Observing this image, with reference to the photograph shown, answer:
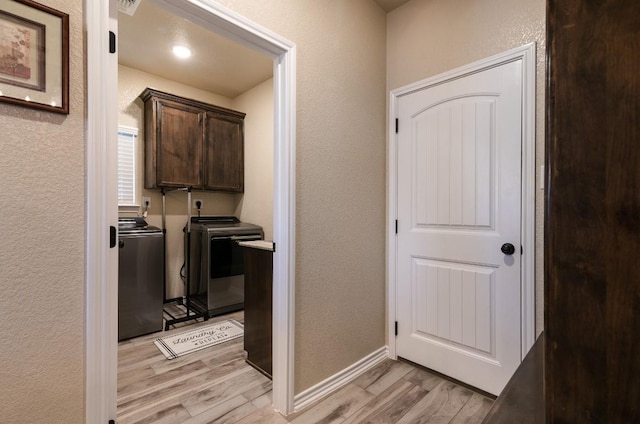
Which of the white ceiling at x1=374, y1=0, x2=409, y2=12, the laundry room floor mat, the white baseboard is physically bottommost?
the laundry room floor mat

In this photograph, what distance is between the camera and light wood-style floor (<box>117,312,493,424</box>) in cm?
162

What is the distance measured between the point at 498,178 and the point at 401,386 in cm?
147

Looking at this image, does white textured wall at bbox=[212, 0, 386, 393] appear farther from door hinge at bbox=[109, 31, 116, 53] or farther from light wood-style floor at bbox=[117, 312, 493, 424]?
door hinge at bbox=[109, 31, 116, 53]

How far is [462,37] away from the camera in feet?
6.29

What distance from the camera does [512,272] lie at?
173cm

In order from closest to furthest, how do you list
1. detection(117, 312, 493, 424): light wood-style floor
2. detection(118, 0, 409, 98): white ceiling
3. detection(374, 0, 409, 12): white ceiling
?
detection(117, 312, 493, 424): light wood-style floor, detection(374, 0, 409, 12): white ceiling, detection(118, 0, 409, 98): white ceiling

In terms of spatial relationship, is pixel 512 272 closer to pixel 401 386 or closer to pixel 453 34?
pixel 401 386

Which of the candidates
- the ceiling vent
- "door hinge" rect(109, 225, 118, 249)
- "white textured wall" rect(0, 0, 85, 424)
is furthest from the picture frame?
"door hinge" rect(109, 225, 118, 249)

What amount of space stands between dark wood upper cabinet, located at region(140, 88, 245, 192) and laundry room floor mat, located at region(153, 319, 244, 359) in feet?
5.21

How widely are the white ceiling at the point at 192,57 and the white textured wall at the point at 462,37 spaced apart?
0.86ft

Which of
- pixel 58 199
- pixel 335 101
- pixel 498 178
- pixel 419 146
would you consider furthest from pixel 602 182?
pixel 419 146

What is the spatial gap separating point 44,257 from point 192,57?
2718 mm

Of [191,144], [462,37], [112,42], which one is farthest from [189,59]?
[462,37]

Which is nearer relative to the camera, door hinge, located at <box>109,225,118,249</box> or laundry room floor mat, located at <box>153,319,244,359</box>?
door hinge, located at <box>109,225,118,249</box>
